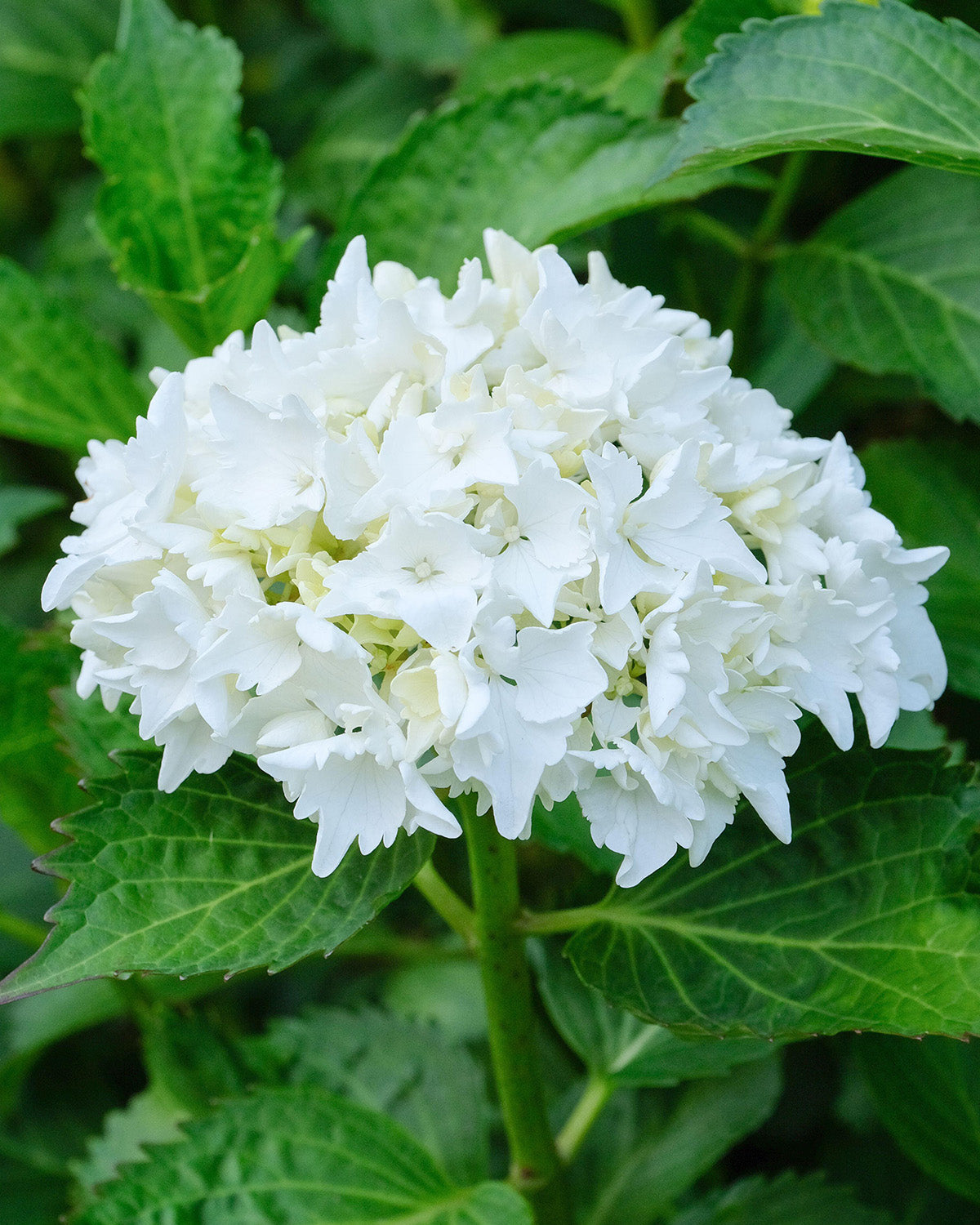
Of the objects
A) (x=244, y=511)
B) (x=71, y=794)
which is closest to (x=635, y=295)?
(x=244, y=511)

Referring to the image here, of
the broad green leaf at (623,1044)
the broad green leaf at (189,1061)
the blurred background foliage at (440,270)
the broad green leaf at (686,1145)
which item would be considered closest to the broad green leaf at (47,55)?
the blurred background foliage at (440,270)

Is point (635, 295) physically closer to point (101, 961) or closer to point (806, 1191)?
point (101, 961)

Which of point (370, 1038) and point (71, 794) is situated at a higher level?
point (71, 794)

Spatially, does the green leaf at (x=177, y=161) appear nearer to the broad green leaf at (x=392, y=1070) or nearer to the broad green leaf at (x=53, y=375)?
the broad green leaf at (x=53, y=375)

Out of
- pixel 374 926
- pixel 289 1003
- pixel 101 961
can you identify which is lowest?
pixel 289 1003

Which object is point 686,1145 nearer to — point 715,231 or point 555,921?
point 555,921

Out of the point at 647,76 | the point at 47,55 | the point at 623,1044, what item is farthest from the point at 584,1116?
the point at 47,55
